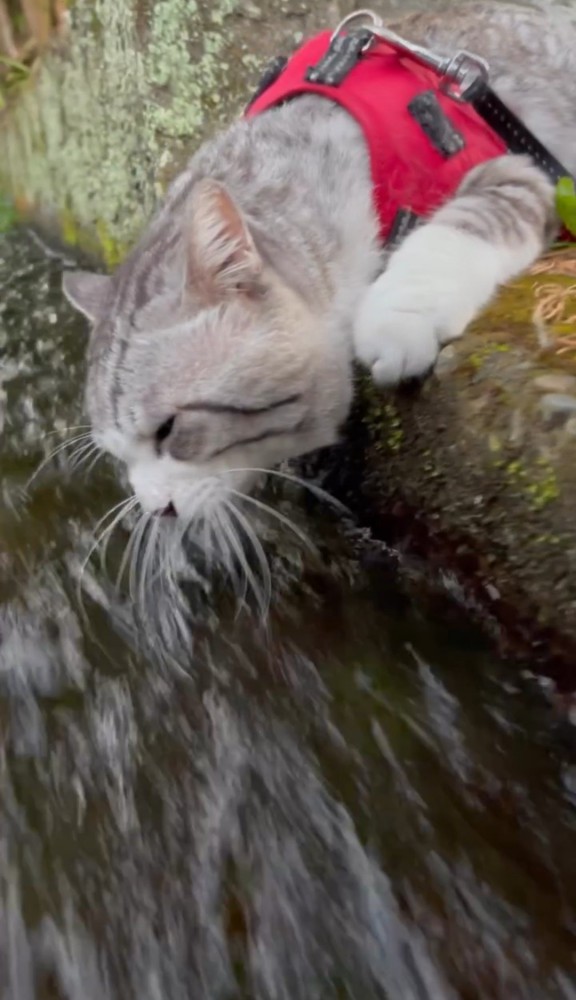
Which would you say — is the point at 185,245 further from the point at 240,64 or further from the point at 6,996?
the point at 240,64

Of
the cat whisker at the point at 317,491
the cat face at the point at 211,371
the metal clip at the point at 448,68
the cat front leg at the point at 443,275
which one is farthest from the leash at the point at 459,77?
the cat whisker at the point at 317,491

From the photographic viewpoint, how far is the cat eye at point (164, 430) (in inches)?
67.6

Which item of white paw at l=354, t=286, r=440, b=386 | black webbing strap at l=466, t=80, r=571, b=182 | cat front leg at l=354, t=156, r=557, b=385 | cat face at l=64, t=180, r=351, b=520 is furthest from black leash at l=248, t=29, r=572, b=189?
white paw at l=354, t=286, r=440, b=386

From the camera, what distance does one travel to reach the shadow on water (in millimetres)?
1312

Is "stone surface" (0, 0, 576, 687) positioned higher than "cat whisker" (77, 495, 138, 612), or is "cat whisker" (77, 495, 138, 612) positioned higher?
"stone surface" (0, 0, 576, 687)

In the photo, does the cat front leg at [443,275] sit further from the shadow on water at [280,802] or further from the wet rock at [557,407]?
the shadow on water at [280,802]

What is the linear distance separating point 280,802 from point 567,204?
4.47ft

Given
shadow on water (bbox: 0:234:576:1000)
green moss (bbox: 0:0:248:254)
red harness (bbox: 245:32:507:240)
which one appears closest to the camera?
shadow on water (bbox: 0:234:576:1000)

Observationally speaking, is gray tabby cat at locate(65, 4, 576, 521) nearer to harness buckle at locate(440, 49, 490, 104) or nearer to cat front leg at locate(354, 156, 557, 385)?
cat front leg at locate(354, 156, 557, 385)

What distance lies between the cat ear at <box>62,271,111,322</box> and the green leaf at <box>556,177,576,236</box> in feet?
3.18

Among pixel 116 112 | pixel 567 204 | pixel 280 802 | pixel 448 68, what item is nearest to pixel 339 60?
pixel 448 68

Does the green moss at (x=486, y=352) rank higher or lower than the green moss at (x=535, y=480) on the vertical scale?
higher

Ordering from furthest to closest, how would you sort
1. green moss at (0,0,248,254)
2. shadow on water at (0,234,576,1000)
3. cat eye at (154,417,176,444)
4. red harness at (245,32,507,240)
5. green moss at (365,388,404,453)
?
green moss at (0,0,248,254), red harness at (245,32,507,240), green moss at (365,388,404,453), cat eye at (154,417,176,444), shadow on water at (0,234,576,1000)

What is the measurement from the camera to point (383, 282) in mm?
Result: 1767
